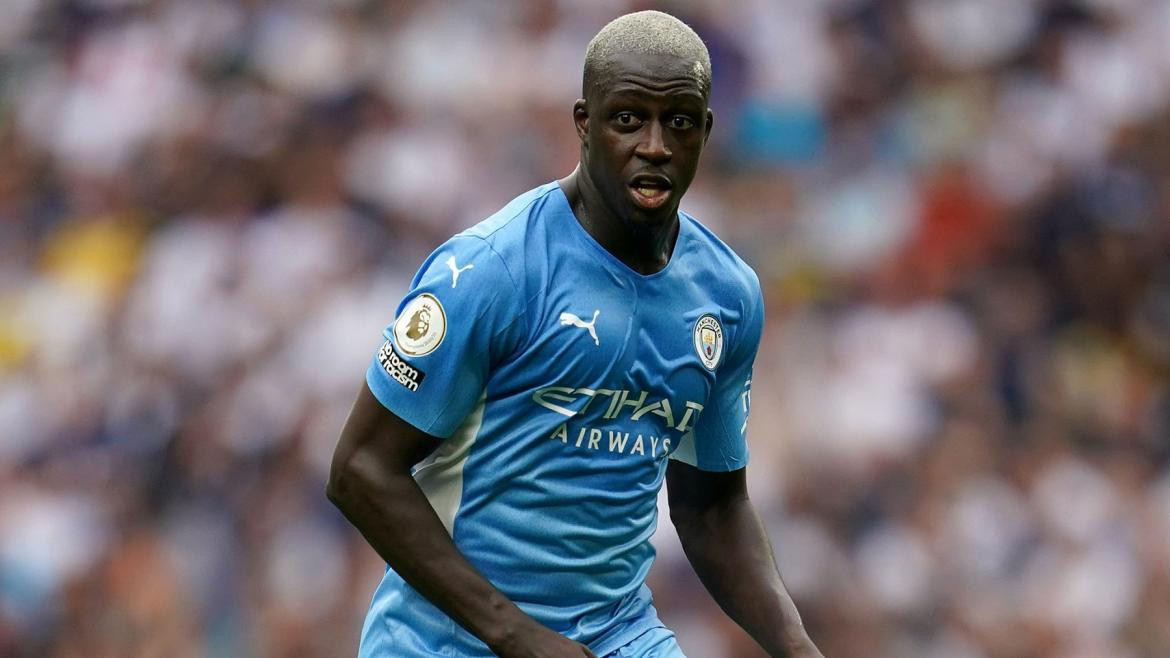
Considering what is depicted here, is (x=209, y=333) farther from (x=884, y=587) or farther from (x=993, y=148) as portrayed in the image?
(x=993, y=148)

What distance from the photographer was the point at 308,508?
8.68 metres

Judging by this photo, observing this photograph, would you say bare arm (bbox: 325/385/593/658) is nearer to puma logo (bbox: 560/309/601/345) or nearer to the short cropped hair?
puma logo (bbox: 560/309/601/345)

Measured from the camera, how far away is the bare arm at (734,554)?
14.2 ft

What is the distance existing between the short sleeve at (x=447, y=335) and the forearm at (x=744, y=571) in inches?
37.4

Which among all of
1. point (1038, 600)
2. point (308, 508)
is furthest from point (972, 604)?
point (308, 508)

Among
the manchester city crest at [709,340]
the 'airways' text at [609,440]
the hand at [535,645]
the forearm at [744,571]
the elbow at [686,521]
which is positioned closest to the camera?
the hand at [535,645]

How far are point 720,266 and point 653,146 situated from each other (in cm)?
54

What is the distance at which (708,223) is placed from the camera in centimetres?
959

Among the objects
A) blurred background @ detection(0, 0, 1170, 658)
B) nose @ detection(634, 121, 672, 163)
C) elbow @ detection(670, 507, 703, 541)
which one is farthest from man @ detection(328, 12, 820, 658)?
blurred background @ detection(0, 0, 1170, 658)

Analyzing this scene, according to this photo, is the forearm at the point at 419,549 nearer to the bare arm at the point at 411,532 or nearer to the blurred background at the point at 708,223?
the bare arm at the point at 411,532

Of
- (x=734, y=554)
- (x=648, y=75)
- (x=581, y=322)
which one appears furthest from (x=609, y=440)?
(x=648, y=75)

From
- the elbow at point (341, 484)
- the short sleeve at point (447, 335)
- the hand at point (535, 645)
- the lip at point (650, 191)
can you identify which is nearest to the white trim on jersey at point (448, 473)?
the short sleeve at point (447, 335)

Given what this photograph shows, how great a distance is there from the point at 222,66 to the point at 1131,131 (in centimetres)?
531

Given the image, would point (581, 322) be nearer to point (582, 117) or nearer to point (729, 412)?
point (582, 117)
